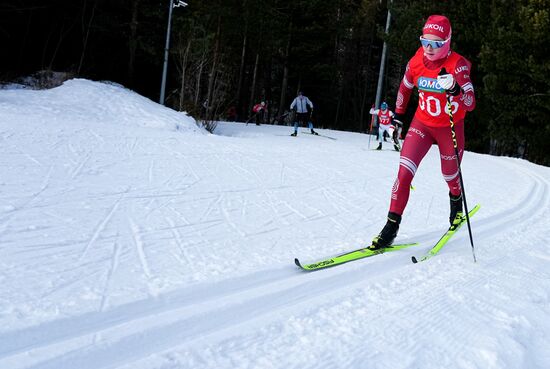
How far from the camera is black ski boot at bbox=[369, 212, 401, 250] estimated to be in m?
3.86

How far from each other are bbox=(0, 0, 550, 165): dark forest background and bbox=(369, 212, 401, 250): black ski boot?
40.5ft

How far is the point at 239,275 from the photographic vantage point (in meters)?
3.02

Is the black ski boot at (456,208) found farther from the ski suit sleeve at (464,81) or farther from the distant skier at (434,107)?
the ski suit sleeve at (464,81)

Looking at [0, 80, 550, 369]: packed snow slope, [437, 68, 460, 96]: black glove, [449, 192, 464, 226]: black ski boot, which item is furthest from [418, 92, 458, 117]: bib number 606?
[0, 80, 550, 369]: packed snow slope

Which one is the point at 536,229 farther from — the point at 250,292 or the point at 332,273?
the point at 250,292

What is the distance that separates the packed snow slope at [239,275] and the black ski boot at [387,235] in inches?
5.1

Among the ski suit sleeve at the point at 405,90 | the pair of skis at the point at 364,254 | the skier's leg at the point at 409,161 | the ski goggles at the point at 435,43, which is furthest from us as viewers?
the ski suit sleeve at the point at 405,90

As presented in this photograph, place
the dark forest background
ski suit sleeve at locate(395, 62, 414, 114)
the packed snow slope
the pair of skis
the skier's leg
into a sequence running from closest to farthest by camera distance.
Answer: the packed snow slope
the pair of skis
the skier's leg
ski suit sleeve at locate(395, 62, 414, 114)
the dark forest background

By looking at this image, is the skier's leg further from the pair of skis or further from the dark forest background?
the dark forest background

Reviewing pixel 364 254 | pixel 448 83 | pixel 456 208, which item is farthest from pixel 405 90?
pixel 364 254

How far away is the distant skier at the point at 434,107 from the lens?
388cm

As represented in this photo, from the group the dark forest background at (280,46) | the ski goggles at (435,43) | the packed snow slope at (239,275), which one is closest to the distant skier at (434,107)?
the ski goggles at (435,43)

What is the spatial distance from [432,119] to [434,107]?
4.6 inches

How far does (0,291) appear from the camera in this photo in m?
2.45
